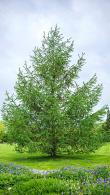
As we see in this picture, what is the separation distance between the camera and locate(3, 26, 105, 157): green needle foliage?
3225 centimetres

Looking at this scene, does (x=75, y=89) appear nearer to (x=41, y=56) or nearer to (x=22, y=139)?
(x=41, y=56)

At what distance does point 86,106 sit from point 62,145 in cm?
389

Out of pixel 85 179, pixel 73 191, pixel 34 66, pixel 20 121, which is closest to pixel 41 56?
pixel 34 66

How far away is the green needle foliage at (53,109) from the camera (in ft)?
106

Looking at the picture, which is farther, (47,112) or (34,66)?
(34,66)

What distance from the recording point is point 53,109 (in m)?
31.1

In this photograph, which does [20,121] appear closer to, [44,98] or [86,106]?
[44,98]

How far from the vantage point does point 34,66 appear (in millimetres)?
35062

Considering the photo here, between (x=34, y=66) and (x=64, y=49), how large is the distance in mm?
3170

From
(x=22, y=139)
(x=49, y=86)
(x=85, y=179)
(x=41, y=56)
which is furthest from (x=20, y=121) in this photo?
(x=85, y=179)

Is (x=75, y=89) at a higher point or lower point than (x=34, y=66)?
lower

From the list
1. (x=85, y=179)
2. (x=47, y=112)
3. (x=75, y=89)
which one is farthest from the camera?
(x=75, y=89)

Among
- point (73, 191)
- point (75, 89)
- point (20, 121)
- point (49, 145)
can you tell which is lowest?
point (73, 191)

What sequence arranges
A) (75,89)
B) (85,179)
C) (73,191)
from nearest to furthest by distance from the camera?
(73,191), (85,179), (75,89)
